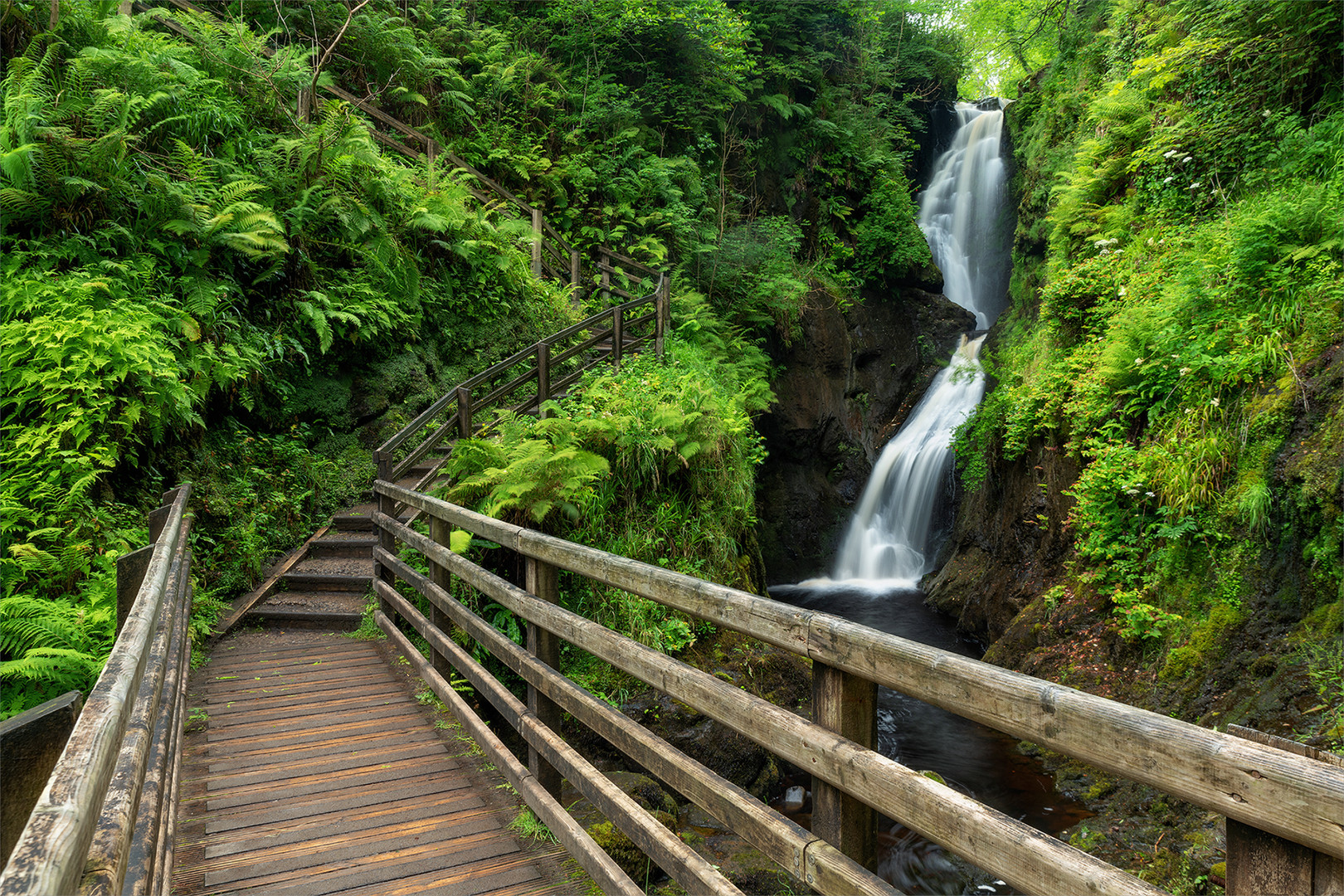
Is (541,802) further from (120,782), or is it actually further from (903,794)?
(903,794)

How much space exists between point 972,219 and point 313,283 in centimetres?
1739

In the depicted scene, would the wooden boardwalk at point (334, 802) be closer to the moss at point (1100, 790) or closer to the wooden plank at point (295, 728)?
the wooden plank at point (295, 728)

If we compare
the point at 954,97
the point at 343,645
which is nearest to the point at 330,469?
the point at 343,645

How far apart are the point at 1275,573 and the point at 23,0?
40.7ft

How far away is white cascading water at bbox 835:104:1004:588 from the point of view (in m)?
14.5

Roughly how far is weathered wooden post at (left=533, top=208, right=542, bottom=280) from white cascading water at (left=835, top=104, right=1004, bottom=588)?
8272 millimetres

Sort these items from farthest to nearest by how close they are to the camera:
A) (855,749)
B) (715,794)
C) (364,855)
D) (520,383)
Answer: (520,383)
(364,855)
(715,794)
(855,749)

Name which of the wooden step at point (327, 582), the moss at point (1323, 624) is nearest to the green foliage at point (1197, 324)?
the moss at point (1323, 624)

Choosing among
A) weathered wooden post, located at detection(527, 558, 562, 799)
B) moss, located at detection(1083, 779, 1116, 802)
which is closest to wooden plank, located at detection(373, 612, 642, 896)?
A: weathered wooden post, located at detection(527, 558, 562, 799)

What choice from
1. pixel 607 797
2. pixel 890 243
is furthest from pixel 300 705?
pixel 890 243

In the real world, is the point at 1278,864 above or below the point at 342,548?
above

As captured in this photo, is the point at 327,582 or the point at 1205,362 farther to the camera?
the point at 327,582

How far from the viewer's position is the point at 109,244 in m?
6.69

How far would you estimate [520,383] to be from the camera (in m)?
9.56
